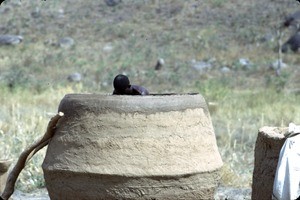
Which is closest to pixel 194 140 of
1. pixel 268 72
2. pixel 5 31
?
pixel 268 72

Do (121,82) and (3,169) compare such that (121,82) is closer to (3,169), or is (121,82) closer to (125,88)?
(125,88)

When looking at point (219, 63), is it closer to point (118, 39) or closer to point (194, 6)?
point (118, 39)

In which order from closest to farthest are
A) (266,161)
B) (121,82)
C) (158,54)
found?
(121,82) → (266,161) → (158,54)

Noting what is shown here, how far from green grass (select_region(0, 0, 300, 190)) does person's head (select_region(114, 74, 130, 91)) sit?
23.7 ft

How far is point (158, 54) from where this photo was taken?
112 feet

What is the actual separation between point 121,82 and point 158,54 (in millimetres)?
28311

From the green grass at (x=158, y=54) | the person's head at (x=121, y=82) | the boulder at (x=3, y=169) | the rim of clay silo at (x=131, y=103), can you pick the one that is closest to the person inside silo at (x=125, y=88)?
the person's head at (x=121, y=82)

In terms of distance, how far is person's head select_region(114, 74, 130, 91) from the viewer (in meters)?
A: 5.85

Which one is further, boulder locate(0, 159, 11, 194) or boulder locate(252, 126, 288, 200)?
boulder locate(0, 159, 11, 194)

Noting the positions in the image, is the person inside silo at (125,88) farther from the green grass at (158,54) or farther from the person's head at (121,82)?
the green grass at (158,54)

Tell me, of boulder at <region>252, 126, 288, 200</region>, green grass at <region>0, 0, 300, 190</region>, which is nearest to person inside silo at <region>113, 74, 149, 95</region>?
boulder at <region>252, 126, 288, 200</region>

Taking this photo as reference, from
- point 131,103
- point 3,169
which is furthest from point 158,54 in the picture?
point 131,103

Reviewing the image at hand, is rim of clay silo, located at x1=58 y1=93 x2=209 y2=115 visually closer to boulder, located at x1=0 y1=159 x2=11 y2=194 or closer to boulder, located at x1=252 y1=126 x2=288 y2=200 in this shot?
boulder, located at x1=252 y1=126 x2=288 y2=200

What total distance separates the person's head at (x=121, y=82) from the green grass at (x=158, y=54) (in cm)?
723
